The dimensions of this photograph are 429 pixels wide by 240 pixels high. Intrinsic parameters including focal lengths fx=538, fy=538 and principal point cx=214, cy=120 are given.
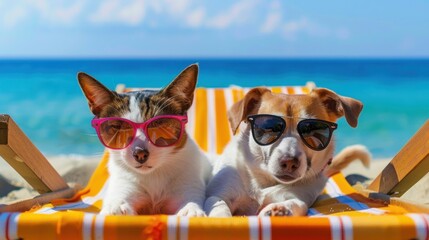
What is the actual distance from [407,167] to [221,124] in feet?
6.51

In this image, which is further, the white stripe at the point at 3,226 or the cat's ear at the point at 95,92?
the cat's ear at the point at 95,92

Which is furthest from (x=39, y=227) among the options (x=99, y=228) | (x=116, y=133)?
(x=116, y=133)

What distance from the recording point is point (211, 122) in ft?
15.0

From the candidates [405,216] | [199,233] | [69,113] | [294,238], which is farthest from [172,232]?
[69,113]

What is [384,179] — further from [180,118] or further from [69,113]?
[69,113]

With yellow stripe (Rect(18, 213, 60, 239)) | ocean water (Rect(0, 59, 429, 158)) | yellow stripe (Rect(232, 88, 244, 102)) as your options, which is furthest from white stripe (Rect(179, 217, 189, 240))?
yellow stripe (Rect(232, 88, 244, 102))

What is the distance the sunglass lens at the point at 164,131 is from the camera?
8.45 feet

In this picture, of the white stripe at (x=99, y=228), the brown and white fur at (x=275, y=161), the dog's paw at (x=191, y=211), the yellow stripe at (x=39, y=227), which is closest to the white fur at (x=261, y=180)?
the brown and white fur at (x=275, y=161)

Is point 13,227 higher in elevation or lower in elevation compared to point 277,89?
lower

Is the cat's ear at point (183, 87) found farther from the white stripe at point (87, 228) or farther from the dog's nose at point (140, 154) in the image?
the white stripe at point (87, 228)

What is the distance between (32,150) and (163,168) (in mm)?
755

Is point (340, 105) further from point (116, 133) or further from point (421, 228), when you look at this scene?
point (116, 133)

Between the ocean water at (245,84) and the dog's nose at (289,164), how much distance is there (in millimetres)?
533

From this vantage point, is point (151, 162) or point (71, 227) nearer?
point (71, 227)
